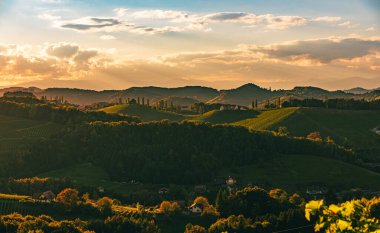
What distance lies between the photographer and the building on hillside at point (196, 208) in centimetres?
14888

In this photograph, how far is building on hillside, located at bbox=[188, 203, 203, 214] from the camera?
148875mm

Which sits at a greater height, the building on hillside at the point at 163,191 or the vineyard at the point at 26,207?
the vineyard at the point at 26,207

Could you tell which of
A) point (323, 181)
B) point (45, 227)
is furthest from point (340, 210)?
point (323, 181)

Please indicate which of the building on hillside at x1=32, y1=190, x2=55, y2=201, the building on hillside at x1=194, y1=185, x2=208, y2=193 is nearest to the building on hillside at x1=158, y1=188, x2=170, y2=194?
the building on hillside at x1=194, y1=185, x2=208, y2=193

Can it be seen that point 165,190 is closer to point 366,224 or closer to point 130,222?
point 130,222

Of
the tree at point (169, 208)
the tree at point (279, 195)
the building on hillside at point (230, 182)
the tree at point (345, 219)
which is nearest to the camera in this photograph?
the tree at point (345, 219)

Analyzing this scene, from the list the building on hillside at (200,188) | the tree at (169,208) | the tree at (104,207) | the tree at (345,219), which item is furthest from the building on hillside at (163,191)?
the tree at (345,219)

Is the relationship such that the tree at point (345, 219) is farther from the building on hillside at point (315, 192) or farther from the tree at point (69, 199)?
the building on hillside at point (315, 192)

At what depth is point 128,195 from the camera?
179m

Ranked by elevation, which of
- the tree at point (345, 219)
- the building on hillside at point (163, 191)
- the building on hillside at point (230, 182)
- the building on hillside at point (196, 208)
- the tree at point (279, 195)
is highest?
the tree at point (345, 219)

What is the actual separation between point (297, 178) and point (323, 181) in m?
9.63

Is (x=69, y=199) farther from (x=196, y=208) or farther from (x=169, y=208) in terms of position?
(x=196, y=208)

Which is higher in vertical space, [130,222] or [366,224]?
[366,224]

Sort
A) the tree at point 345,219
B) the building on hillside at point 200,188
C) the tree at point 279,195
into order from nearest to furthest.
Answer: the tree at point 345,219
the tree at point 279,195
the building on hillside at point 200,188
